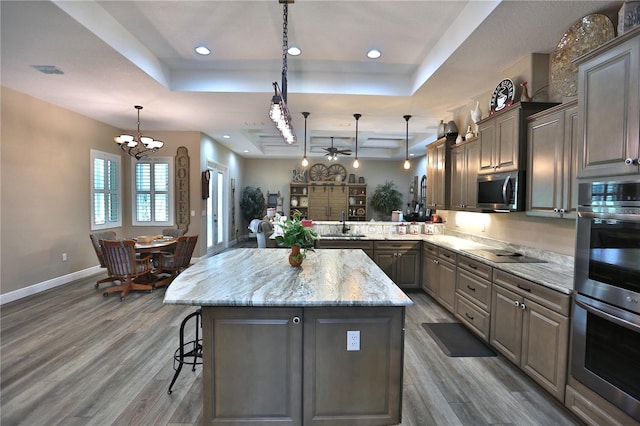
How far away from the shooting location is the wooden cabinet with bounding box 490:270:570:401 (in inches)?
82.4

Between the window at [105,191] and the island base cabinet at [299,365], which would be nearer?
the island base cabinet at [299,365]

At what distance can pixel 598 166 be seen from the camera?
6.09ft

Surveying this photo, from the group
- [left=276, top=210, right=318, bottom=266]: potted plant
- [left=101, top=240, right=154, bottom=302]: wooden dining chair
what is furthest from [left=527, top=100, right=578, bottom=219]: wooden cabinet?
[left=101, top=240, right=154, bottom=302]: wooden dining chair

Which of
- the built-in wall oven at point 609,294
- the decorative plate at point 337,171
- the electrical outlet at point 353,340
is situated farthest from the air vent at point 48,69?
the decorative plate at point 337,171

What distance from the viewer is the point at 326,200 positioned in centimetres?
1038

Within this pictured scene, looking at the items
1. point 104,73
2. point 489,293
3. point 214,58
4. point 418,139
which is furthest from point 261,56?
point 418,139

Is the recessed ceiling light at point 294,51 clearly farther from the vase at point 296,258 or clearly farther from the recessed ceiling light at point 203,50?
the vase at point 296,258

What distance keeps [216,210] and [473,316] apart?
6895 mm

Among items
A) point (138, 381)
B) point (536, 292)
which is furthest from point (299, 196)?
point (536, 292)

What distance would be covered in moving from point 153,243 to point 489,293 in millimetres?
4989

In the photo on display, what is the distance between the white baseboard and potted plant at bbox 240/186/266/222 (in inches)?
202

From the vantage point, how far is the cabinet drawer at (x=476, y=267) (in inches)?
116

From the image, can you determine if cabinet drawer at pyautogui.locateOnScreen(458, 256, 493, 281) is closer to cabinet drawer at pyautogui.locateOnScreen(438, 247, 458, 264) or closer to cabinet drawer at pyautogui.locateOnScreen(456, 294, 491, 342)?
cabinet drawer at pyautogui.locateOnScreen(438, 247, 458, 264)

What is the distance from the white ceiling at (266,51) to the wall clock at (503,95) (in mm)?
221
